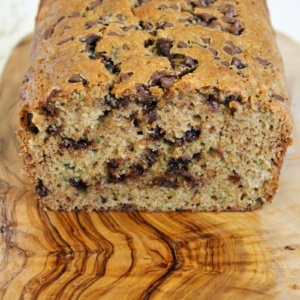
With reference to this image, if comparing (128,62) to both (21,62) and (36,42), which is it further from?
(21,62)

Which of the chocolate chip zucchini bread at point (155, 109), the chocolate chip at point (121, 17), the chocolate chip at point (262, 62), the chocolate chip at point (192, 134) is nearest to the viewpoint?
the chocolate chip zucchini bread at point (155, 109)

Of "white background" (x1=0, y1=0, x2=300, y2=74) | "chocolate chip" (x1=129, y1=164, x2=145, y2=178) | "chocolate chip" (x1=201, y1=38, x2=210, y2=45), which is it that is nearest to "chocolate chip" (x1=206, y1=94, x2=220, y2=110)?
"chocolate chip" (x1=201, y1=38, x2=210, y2=45)

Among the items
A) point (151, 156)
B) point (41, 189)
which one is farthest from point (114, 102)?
point (41, 189)

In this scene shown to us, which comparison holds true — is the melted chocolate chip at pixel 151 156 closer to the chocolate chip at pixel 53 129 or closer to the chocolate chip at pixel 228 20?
the chocolate chip at pixel 53 129

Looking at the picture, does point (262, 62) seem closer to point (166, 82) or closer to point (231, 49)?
point (231, 49)

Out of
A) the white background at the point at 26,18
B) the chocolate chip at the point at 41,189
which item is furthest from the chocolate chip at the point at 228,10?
the white background at the point at 26,18

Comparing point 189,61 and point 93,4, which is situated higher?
point 93,4
